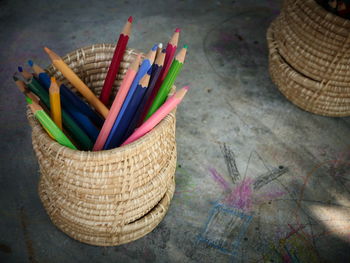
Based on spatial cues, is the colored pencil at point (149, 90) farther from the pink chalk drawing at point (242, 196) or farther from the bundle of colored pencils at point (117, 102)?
the pink chalk drawing at point (242, 196)

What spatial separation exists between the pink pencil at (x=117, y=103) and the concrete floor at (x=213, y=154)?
17.4 inches

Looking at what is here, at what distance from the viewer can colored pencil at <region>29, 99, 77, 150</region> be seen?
88cm

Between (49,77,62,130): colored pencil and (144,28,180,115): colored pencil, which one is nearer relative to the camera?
(49,77,62,130): colored pencil

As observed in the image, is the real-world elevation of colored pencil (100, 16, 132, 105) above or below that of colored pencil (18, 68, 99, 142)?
above

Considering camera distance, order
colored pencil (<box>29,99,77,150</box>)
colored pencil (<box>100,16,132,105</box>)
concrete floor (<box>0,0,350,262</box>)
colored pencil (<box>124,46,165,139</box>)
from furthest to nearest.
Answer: concrete floor (<box>0,0,350,262</box>)
colored pencil (<box>100,16,132,105</box>)
colored pencil (<box>124,46,165,139</box>)
colored pencil (<box>29,99,77,150</box>)

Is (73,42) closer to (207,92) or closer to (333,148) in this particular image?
(207,92)

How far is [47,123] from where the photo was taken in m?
0.90

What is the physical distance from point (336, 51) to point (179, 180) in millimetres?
803

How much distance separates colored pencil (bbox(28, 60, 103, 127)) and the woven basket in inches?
4.2

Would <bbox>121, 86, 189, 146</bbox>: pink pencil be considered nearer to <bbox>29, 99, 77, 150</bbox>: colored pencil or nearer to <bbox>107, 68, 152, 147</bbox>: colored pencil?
<bbox>107, 68, 152, 147</bbox>: colored pencil

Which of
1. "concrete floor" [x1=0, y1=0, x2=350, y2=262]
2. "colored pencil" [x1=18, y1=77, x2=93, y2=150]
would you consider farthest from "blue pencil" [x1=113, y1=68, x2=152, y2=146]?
"concrete floor" [x1=0, y1=0, x2=350, y2=262]

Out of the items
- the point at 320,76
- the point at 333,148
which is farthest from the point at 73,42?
the point at 333,148

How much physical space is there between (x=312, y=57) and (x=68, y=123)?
103cm

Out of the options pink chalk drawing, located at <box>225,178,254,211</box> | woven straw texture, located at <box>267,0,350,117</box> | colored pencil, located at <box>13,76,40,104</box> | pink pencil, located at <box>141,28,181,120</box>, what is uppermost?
colored pencil, located at <box>13,76,40,104</box>
